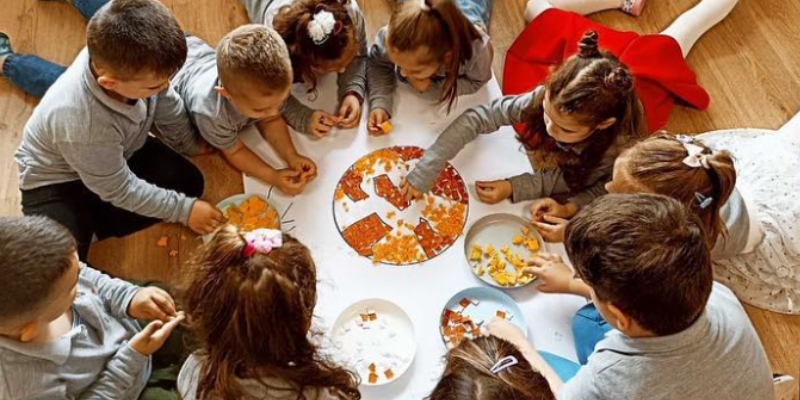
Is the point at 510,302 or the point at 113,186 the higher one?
the point at 113,186

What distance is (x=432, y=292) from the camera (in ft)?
5.44

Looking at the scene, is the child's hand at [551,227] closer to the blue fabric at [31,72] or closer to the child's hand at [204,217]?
the child's hand at [204,217]

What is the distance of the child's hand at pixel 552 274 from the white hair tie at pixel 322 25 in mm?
744

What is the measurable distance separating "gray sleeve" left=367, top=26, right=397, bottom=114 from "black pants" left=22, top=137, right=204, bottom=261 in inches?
20.5

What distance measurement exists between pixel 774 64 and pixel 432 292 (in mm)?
1383

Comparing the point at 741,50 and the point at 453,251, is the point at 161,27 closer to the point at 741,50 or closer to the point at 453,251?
the point at 453,251

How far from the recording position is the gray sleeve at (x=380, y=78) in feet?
6.13

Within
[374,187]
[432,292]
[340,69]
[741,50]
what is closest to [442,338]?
[432,292]

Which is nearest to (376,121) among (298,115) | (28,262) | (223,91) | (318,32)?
(298,115)

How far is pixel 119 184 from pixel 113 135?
13cm

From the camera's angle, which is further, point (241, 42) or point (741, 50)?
point (741, 50)

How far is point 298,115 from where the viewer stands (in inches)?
72.0

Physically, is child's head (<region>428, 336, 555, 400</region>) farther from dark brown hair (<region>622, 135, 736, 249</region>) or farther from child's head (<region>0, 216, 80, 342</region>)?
child's head (<region>0, 216, 80, 342</region>)

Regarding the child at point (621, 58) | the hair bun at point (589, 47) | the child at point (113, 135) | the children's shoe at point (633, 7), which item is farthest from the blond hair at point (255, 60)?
the children's shoe at point (633, 7)
